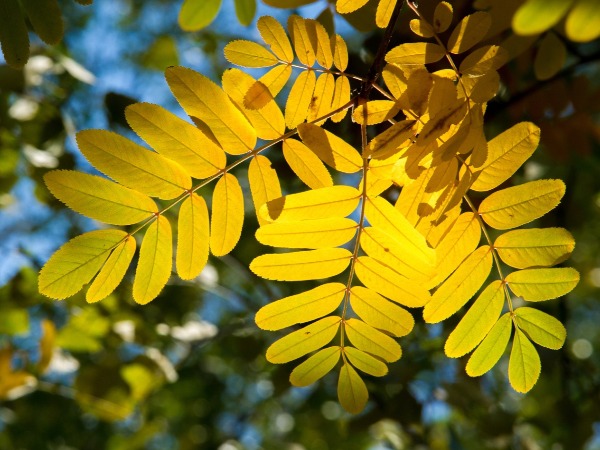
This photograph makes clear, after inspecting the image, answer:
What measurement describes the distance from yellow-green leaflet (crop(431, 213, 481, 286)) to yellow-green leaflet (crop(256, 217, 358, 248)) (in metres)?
0.16

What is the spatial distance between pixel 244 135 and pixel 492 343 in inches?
23.1

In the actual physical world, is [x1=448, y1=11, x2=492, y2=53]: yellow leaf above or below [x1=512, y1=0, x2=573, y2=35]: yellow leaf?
below

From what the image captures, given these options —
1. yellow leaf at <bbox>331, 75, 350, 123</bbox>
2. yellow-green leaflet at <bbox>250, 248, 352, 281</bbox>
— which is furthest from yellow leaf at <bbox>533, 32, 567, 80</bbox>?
yellow-green leaflet at <bbox>250, 248, 352, 281</bbox>

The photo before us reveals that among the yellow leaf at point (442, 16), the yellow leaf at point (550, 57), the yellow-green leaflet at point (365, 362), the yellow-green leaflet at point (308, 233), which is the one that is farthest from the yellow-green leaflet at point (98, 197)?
the yellow leaf at point (550, 57)

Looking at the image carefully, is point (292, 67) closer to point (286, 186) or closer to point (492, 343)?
point (492, 343)

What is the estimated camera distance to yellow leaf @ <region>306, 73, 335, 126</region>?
3.67ft

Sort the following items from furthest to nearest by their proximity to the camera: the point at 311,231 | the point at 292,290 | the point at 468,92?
the point at 292,290 → the point at 311,231 → the point at 468,92

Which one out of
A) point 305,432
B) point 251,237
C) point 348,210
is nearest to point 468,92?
point 348,210

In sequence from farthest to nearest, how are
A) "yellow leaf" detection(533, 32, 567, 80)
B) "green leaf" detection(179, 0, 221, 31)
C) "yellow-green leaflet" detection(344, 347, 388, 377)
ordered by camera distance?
"yellow leaf" detection(533, 32, 567, 80), "yellow-green leaflet" detection(344, 347, 388, 377), "green leaf" detection(179, 0, 221, 31)

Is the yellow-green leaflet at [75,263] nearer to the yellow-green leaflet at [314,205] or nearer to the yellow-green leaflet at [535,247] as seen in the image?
the yellow-green leaflet at [314,205]

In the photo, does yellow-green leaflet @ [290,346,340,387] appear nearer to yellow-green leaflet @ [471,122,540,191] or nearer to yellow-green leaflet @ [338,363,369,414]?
yellow-green leaflet @ [338,363,369,414]

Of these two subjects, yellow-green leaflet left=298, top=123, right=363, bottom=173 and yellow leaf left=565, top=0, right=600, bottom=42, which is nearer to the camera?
yellow leaf left=565, top=0, right=600, bottom=42

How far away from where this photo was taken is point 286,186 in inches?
90.0

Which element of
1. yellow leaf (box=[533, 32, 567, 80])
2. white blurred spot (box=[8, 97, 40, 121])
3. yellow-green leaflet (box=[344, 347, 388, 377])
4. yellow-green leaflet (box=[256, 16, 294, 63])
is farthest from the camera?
white blurred spot (box=[8, 97, 40, 121])
